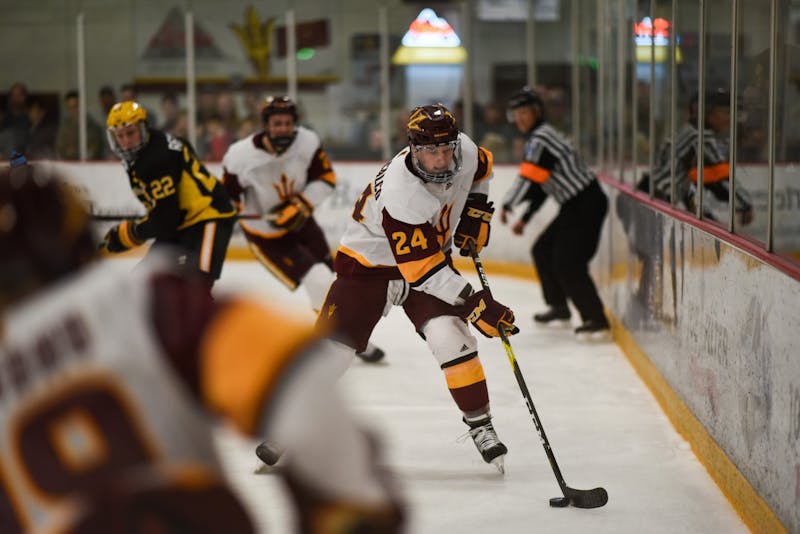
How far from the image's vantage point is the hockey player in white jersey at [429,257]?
312cm

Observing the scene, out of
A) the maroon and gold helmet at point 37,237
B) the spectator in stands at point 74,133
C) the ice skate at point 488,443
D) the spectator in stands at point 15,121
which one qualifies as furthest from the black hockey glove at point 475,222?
the spectator in stands at point 15,121

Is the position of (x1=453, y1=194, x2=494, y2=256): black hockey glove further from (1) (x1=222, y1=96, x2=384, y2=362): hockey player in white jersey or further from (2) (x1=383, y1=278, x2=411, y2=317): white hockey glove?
(1) (x1=222, y1=96, x2=384, y2=362): hockey player in white jersey

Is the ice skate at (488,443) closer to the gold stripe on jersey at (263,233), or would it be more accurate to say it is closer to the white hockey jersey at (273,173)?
the gold stripe on jersey at (263,233)

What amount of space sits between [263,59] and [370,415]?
215 inches

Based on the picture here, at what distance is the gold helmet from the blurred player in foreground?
3.28 metres

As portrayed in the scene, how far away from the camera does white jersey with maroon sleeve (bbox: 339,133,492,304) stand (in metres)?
3.11

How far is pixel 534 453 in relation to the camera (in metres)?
3.66

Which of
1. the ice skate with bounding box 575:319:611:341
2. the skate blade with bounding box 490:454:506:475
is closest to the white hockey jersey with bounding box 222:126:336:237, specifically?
the ice skate with bounding box 575:319:611:341

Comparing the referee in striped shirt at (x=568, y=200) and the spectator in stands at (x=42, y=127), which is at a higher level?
the spectator in stands at (x=42, y=127)

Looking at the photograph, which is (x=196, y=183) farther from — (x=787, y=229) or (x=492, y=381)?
(x=787, y=229)

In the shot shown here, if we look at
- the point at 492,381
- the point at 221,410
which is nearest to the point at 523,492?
the point at 492,381

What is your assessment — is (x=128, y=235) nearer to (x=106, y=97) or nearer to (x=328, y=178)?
(x=328, y=178)

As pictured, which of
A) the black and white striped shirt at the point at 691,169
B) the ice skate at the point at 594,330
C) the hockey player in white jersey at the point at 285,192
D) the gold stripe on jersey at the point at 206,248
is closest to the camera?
the black and white striped shirt at the point at 691,169

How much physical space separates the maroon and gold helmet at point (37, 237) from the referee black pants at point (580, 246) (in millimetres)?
4747
